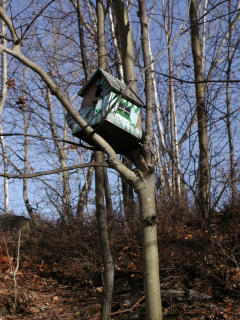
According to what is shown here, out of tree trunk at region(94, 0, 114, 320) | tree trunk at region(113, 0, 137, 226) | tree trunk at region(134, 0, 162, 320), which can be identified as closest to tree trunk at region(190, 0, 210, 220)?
tree trunk at region(94, 0, 114, 320)

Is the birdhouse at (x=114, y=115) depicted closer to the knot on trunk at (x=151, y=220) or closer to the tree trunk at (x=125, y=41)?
the tree trunk at (x=125, y=41)

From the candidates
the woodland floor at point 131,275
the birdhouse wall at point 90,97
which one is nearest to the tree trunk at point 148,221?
the birdhouse wall at point 90,97

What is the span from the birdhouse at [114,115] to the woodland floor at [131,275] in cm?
220

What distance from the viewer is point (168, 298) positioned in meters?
4.33

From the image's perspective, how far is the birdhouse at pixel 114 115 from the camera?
297 cm

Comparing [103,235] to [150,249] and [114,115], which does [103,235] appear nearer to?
[150,249]

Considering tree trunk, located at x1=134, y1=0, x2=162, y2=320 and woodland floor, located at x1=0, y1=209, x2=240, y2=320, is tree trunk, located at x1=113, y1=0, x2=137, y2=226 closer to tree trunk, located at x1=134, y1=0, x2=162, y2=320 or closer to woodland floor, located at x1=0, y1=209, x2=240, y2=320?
→ tree trunk, located at x1=134, y1=0, x2=162, y2=320

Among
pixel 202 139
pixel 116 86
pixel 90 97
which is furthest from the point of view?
pixel 202 139

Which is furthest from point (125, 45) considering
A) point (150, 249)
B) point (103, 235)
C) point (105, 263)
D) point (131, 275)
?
point (131, 275)

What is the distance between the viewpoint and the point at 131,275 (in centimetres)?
532

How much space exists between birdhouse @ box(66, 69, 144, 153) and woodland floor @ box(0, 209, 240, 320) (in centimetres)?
220

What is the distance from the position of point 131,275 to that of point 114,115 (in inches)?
130

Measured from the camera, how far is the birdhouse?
117 inches

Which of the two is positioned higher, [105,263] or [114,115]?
[114,115]
